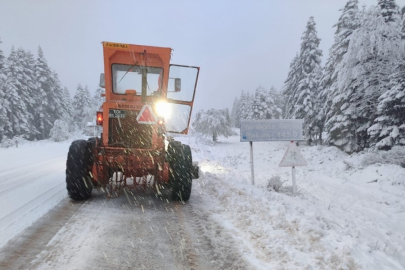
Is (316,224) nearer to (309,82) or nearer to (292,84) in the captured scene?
(309,82)

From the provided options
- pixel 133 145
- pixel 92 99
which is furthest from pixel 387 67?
pixel 92 99

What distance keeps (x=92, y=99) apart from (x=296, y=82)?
3911cm

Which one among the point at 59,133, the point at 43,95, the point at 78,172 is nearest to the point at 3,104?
the point at 59,133

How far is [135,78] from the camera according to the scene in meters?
6.66

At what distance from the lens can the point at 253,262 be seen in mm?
3340

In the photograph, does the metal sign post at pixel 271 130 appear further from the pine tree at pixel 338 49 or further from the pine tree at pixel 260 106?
the pine tree at pixel 260 106

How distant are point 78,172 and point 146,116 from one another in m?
1.72

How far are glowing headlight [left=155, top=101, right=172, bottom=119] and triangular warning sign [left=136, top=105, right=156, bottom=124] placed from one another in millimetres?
352

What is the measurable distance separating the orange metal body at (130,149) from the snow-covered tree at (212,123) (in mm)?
33337

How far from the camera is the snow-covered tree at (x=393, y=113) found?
12.5 meters

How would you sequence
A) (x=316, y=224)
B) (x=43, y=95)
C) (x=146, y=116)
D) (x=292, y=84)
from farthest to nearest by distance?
(x=43, y=95)
(x=292, y=84)
(x=146, y=116)
(x=316, y=224)

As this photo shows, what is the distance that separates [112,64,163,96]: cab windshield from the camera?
659 cm

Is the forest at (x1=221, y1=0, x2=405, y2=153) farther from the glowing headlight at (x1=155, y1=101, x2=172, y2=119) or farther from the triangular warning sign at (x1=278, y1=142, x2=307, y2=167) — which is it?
the glowing headlight at (x1=155, y1=101, x2=172, y2=119)

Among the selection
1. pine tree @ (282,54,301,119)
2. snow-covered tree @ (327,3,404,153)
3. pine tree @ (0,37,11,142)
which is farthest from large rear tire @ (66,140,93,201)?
pine tree @ (0,37,11,142)
